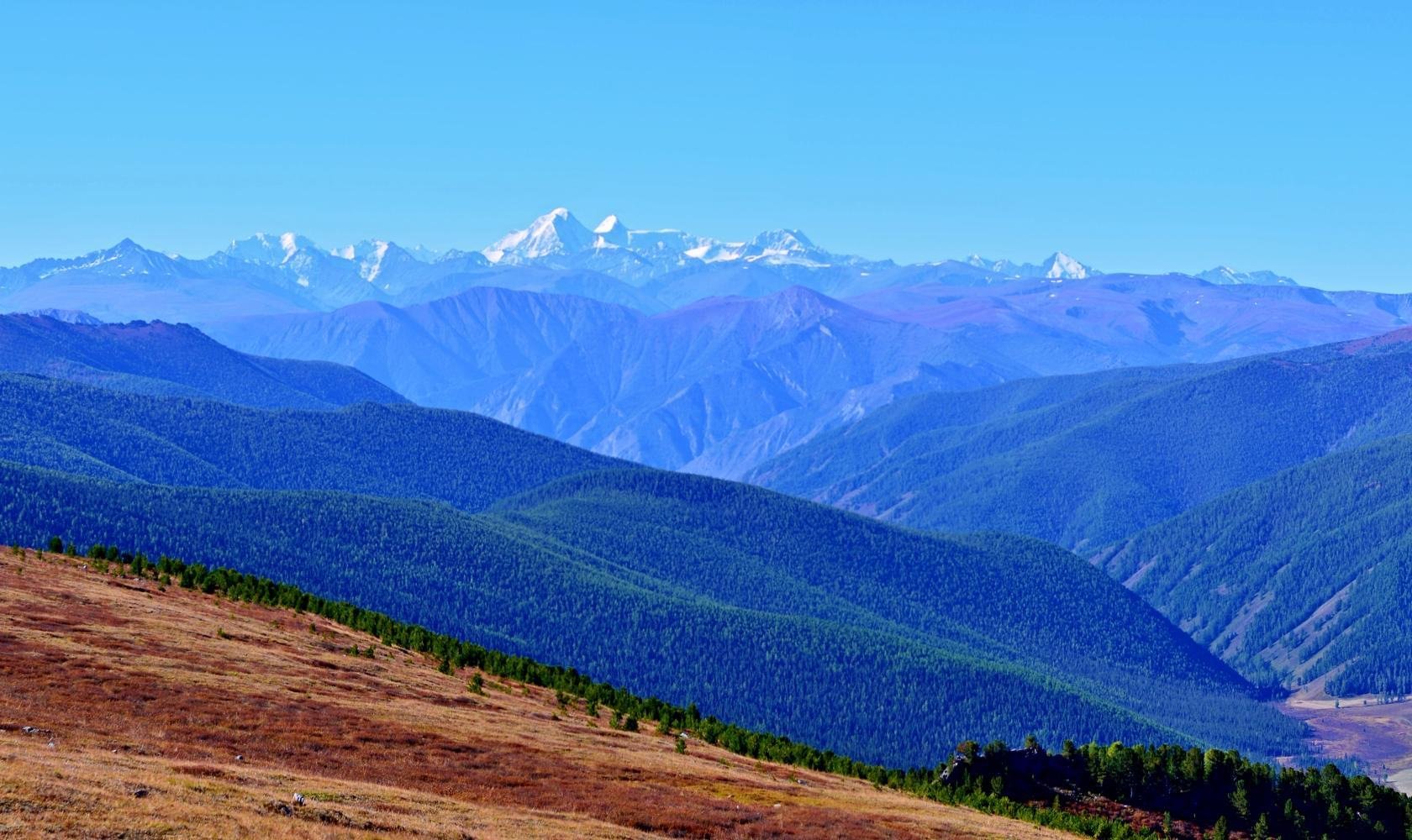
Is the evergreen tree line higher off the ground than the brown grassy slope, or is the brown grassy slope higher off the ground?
the evergreen tree line

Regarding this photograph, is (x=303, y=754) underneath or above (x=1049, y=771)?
underneath

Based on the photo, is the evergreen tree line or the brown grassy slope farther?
the evergreen tree line

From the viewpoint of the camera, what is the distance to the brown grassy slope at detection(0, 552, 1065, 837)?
6531 centimetres

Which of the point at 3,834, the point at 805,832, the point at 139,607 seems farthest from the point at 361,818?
the point at 139,607

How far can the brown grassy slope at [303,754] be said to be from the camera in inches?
2571

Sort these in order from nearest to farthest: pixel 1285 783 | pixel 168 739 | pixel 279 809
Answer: pixel 279 809 → pixel 168 739 → pixel 1285 783

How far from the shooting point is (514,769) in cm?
9494

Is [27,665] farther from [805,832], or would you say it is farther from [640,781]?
[805,832]

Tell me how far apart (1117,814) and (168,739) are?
96.8 metres

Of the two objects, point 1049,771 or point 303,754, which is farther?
point 1049,771

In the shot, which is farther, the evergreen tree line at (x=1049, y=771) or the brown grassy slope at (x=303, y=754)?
the evergreen tree line at (x=1049, y=771)

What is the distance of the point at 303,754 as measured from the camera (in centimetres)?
8850

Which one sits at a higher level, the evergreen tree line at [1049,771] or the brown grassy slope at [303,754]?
the evergreen tree line at [1049,771]

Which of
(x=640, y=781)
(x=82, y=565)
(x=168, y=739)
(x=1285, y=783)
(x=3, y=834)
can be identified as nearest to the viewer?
(x=3, y=834)
